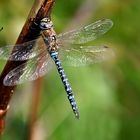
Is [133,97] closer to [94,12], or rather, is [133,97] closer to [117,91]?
[117,91]

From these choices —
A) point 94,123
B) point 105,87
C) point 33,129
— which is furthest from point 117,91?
point 33,129

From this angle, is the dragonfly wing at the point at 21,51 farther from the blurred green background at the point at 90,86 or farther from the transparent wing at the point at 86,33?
the blurred green background at the point at 90,86

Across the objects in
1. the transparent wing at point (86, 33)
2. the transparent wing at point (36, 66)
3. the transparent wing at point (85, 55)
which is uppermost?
the transparent wing at point (36, 66)

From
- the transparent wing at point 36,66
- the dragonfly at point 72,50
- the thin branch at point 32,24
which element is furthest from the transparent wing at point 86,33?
the thin branch at point 32,24

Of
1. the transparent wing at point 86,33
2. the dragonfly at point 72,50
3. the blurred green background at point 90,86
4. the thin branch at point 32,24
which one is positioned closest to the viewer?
the thin branch at point 32,24

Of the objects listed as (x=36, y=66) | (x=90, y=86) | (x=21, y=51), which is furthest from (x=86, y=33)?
(x=21, y=51)

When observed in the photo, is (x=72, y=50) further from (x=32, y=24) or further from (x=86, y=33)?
(x=32, y=24)

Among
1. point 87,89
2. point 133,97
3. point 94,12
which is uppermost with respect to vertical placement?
point 94,12

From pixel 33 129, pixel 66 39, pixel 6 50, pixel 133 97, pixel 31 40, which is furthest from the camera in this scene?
pixel 133 97
